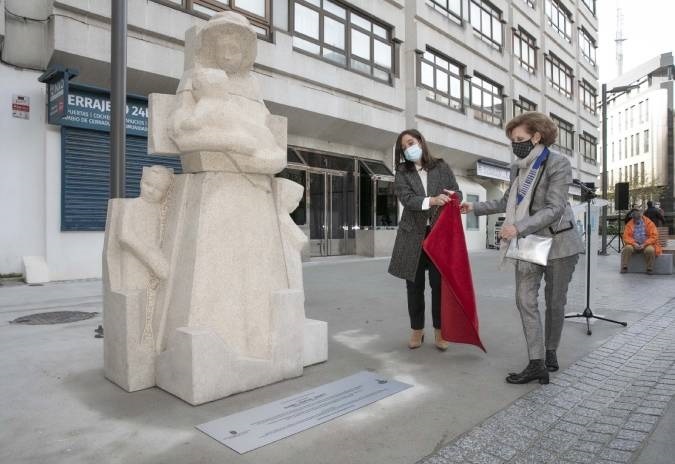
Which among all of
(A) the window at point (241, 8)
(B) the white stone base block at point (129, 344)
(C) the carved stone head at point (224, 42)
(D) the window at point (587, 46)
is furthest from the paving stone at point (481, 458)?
(D) the window at point (587, 46)

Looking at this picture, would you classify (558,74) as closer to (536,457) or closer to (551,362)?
(551,362)

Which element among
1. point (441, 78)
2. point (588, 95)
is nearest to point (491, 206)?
point (441, 78)

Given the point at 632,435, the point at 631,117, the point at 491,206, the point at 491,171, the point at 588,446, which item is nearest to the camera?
the point at 588,446

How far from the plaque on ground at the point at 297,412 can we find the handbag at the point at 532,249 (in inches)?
48.3

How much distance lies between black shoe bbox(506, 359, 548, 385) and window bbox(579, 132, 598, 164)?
3307cm

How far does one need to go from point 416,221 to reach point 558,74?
30043mm

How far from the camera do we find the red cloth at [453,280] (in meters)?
4.12

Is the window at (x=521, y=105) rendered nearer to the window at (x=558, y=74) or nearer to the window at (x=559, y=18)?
the window at (x=558, y=74)

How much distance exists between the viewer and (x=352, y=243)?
17.0m

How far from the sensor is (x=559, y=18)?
30281 millimetres

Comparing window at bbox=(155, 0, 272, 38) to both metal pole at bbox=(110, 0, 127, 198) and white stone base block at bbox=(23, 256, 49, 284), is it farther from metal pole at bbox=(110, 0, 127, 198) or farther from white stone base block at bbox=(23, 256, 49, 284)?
metal pole at bbox=(110, 0, 127, 198)

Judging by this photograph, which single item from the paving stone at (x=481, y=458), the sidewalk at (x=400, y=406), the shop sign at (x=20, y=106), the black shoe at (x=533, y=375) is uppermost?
the shop sign at (x=20, y=106)

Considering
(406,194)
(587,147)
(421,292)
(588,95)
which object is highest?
(588,95)

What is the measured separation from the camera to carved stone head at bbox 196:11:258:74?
11.6 feet
